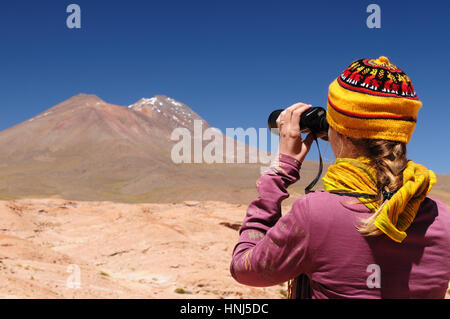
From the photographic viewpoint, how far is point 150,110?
620 feet

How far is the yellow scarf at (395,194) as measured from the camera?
1487 mm

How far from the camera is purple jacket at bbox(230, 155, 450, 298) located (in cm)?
152

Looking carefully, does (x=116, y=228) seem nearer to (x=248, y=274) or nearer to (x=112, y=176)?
Answer: (x=248, y=274)

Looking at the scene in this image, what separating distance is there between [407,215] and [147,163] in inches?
3854

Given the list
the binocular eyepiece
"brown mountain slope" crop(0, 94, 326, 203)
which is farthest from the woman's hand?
"brown mountain slope" crop(0, 94, 326, 203)

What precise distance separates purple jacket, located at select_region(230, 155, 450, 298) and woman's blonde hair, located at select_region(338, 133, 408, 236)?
41 millimetres

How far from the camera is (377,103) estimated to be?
1.63 meters

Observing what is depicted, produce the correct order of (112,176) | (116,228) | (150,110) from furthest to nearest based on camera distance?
(150,110)
(112,176)
(116,228)

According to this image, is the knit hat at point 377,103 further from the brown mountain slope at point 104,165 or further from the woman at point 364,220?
the brown mountain slope at point 104,165

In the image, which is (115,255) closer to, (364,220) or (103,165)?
(364,220)

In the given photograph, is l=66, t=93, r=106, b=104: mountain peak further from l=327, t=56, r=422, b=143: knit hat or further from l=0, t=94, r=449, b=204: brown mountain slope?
l=327, t=56, r=422, b=143: knit hat

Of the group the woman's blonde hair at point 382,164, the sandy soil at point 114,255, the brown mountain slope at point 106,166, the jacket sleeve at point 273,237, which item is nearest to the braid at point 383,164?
the woman's blonde hair at point 382,164
